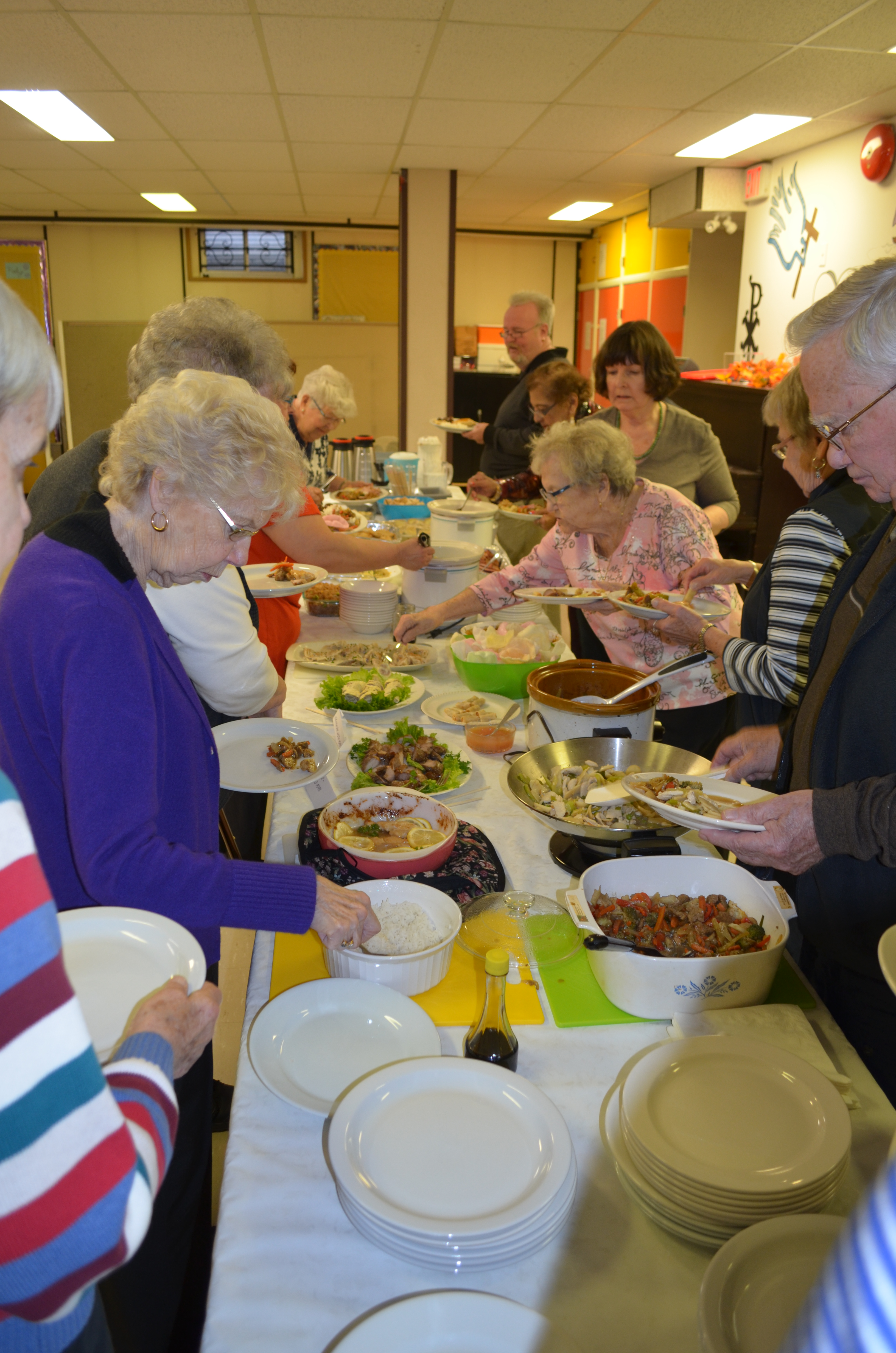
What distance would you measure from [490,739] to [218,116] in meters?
4.99

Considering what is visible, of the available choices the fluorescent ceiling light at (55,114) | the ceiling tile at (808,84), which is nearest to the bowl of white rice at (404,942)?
the ceiling tile at (808,84)

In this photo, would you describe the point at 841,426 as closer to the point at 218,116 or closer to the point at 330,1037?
the point at 330,1037

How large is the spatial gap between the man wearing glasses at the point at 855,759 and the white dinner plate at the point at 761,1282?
513 mm

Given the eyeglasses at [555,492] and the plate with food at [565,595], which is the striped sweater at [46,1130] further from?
the eyeglasses at [555,492]

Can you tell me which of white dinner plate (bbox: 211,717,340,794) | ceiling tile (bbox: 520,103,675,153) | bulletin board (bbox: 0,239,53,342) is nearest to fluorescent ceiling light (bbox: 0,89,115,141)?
ceiling tile (bbox: 520,103,675,153)

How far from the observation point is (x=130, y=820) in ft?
3.47

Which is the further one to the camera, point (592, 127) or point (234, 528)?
point (592, 127)

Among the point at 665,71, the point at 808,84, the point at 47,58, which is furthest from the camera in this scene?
the point at 808,84

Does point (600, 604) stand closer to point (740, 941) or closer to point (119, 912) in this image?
point (740, 941)

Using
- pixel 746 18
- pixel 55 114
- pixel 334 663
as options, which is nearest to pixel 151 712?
pixel 334 663

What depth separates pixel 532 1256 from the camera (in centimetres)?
85

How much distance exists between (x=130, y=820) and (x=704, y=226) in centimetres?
758

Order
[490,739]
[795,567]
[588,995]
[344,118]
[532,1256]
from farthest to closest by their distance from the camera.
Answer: [344,118]
[490,739]
[795,567]
[588,995]
[532,1256]

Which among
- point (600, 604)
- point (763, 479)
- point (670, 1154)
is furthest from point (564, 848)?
point (763, 479)
